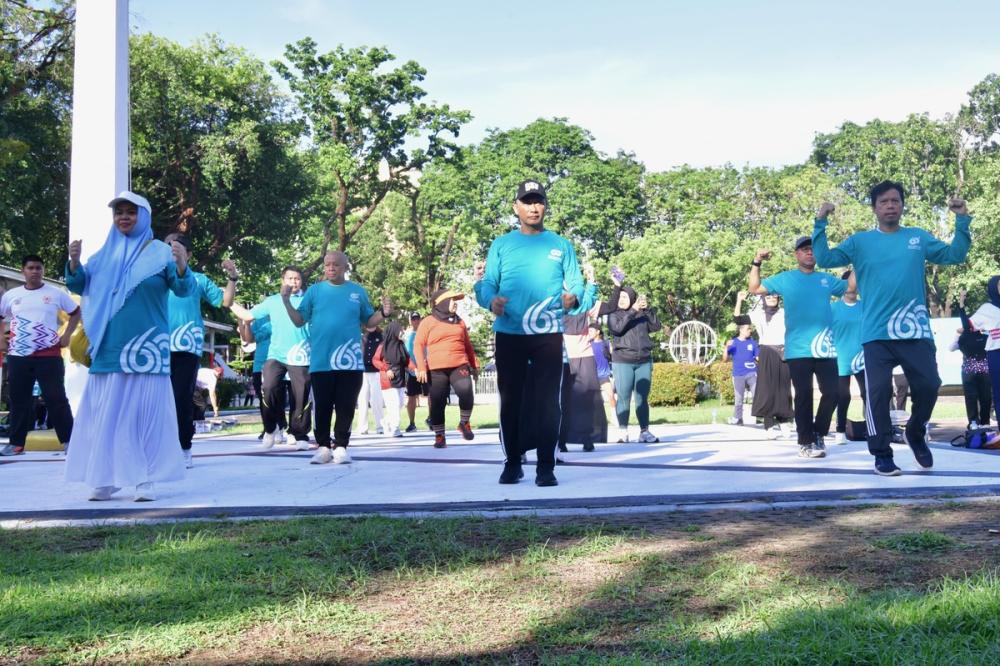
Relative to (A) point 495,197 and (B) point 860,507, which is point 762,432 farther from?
(A) point 495,197

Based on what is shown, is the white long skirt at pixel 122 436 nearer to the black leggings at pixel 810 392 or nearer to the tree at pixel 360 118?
the black leggings at pixel 810 392

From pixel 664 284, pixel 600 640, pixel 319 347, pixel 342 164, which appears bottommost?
pixel 600 640

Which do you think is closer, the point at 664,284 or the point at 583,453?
the point at 583,453

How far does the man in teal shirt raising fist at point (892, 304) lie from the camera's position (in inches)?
292

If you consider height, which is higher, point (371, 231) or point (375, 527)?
point (371, 231)

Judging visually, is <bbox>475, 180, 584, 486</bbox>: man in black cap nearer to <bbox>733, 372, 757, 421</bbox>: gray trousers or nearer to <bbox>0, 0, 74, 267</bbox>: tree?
<bbox>733, 372, 757, 421</bbox>: gray trousers

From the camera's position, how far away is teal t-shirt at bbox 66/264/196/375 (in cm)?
673

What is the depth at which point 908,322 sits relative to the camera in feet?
24.3

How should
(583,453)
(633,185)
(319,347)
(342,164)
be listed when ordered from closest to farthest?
(319,347) → (583,453) → (342,164) → (633,185)

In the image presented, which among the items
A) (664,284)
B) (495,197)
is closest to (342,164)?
(495,197)

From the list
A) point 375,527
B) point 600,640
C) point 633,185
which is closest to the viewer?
point 600,640

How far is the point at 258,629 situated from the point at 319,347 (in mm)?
5718

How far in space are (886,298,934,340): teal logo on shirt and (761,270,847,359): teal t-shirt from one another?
183cm

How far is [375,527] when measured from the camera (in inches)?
204
